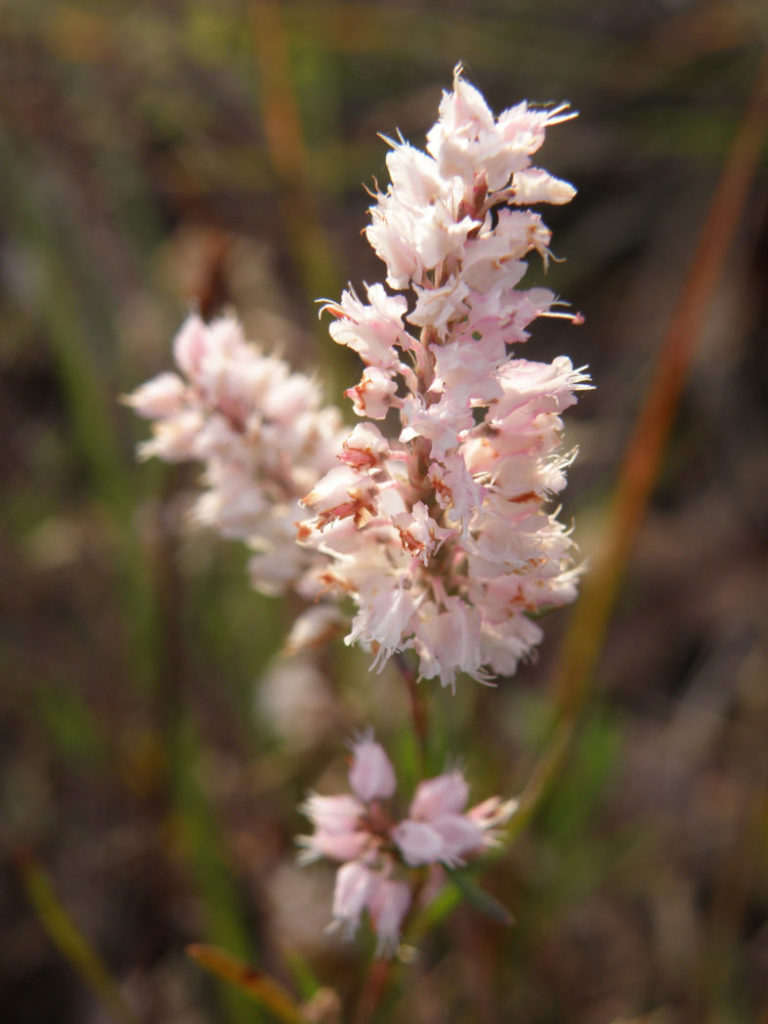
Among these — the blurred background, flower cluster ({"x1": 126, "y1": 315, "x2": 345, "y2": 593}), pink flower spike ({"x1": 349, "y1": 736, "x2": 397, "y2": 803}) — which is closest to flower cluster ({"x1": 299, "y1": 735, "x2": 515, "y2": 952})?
pink flower spike ({"x1": 349, "y1": 736, "x2": 397, "y2": 803})

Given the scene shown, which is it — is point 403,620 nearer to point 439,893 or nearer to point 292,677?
point 439,893

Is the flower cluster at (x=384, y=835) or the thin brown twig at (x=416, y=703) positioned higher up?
the thin brown twig at (x=416, y=703)

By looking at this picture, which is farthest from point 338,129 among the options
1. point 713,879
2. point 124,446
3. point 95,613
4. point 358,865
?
point 358,865

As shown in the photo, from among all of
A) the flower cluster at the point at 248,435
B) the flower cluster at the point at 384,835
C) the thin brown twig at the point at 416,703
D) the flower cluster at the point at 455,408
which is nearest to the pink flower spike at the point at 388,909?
the flower cluster at the point at 384,835

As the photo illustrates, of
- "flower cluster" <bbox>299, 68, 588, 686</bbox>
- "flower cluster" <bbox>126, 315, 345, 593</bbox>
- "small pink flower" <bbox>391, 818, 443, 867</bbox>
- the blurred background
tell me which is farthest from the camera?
the blurred background

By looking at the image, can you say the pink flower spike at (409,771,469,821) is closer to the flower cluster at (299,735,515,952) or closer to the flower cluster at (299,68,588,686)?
the flower cluster at (299,735,515,952)

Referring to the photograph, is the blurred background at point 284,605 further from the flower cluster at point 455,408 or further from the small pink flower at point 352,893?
the flower cluster at point 455,408
